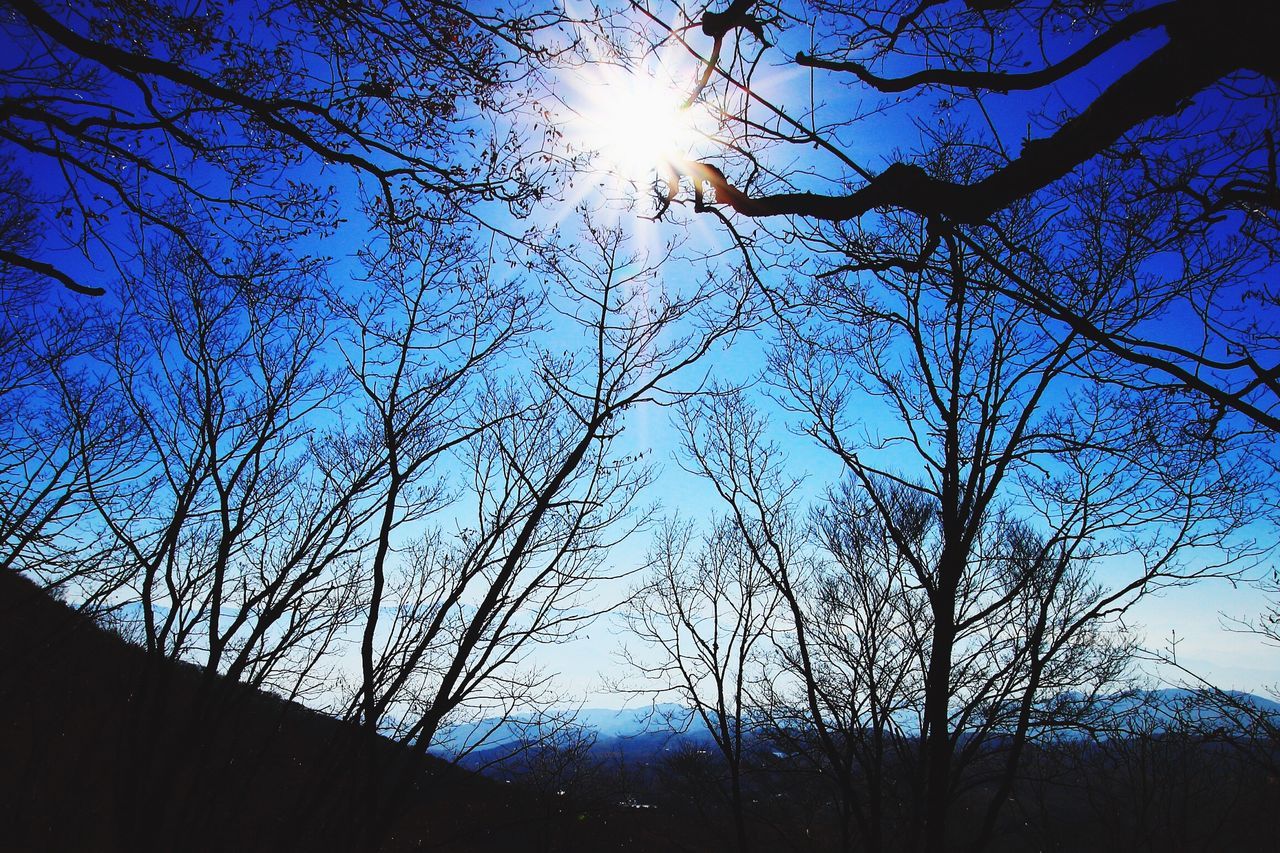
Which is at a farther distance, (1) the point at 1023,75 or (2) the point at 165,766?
(2) the point at 165,766

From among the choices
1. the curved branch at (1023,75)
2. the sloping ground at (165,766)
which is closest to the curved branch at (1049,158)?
the curved branch at (1023,75)

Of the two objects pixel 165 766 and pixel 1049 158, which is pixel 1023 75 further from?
pixel 165 766

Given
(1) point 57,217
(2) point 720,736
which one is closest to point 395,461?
(1) point 57,217

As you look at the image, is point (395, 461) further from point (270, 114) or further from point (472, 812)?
point (472, 812)

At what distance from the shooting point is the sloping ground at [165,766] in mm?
5688

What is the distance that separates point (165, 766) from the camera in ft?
20.4

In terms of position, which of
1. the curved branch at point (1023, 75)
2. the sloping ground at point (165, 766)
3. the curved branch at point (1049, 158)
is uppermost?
the curved branch at point (1023, 75)

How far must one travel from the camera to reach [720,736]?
547 inches

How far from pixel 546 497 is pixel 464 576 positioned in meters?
1.23

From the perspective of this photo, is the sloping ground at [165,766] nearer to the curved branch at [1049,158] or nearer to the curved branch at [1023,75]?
the curved branch at [1049,158]

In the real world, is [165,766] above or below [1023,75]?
below

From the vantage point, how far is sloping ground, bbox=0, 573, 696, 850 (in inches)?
224

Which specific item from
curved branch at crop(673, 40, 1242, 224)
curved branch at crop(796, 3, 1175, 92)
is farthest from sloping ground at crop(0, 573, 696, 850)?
curved branch at crop(796, 3, 1175, 92)

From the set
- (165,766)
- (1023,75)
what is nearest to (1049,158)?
(1023,75)
